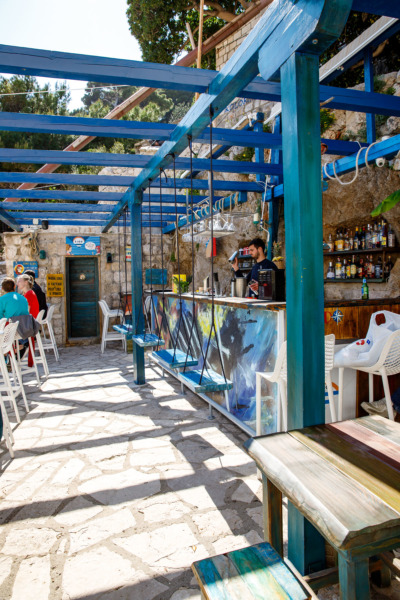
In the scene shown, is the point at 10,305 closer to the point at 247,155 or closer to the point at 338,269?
the point at 338,269

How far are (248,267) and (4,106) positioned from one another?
12.0m

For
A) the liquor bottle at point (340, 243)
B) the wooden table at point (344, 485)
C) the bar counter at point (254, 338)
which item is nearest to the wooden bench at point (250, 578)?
the wooden table at point (344, 485)

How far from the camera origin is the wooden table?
950mm

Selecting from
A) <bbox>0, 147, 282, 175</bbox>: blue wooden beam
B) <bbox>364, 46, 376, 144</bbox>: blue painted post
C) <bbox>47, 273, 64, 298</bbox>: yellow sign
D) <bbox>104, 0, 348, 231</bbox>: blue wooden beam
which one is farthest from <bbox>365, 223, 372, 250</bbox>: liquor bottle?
→ <bbox>47, 273, 64, 298</bbox>: yellow sign

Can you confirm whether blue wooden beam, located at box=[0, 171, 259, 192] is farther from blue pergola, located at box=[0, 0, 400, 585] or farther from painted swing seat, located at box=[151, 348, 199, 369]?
painted swing seat, located at box=[151, 348, 199, 369]

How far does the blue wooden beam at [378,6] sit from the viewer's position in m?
2.20

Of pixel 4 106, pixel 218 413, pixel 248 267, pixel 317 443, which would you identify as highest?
pixel 4 106

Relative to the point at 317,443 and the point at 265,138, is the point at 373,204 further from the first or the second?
the point at 317,443

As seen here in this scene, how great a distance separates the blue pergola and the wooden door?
5244mm

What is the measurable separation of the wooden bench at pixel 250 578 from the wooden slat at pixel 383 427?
0.58 m

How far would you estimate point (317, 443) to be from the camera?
1.37 m

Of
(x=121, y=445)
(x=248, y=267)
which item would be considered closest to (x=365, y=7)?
(x=121, y=445)

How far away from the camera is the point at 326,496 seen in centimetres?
105

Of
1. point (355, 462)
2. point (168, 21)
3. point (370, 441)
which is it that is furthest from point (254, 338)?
point (168, 21)
